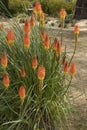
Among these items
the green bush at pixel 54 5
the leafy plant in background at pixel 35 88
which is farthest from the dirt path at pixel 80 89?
the green bush at pixel 54 5

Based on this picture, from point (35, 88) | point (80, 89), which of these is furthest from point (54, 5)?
point (35, 88)

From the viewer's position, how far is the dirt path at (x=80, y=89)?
4520mm

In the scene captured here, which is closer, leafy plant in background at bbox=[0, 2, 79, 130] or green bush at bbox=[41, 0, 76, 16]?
leafy plant in background at bbox=[0, 2, 79, 130]

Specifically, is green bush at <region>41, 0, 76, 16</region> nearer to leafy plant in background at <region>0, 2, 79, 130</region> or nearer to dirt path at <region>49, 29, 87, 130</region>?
dirt path at <region>49, 29, 87, 130</region>

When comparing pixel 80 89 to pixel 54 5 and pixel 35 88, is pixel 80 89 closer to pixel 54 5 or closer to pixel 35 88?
pixel 35 88

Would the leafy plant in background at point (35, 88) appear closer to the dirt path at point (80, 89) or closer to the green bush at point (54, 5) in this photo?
the dirt path at point (80, 89)

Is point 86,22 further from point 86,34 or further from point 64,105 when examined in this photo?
point 64,105

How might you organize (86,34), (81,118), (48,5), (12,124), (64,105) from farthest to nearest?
(48,5)
(86,34)
(81,118)
(64,105)
(12,124)

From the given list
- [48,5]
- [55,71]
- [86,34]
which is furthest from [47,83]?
[48,5]

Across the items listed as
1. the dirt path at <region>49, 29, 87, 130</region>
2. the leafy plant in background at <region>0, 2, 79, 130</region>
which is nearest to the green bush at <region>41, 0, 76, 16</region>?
the dirt path at <region>49, 29, 87, 130</region>

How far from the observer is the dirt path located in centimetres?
452

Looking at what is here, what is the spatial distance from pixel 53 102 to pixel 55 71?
31 cm

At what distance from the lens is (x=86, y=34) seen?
12.6 meters

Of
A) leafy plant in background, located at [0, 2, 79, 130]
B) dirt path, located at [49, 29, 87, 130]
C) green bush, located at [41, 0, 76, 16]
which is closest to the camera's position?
leafy plant in background, located at [0, 2, 79, 130]
